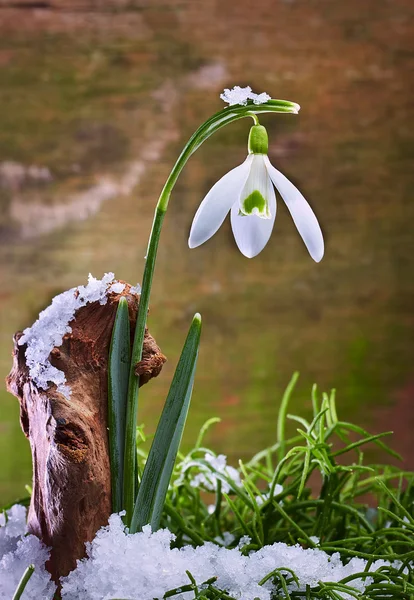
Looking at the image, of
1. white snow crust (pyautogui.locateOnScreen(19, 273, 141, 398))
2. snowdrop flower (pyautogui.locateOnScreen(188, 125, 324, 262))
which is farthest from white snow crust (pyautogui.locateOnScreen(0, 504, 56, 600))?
snowdrop flower (pyautogui.locateOnScreen(188, 125, 324, 262))

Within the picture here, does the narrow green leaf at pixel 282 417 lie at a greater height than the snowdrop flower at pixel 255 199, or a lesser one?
lesser

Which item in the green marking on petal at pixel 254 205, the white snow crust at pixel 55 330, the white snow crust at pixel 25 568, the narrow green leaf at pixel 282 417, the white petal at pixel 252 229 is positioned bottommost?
the white snow crust at pixel 25 568

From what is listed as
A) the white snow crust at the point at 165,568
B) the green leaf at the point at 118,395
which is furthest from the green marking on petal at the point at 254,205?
the white snow crust at the point at 165,568

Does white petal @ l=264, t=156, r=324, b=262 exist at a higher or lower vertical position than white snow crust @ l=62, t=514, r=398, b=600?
higher

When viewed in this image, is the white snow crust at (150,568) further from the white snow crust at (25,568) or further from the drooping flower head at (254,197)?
the drooping flower head at (254,197)

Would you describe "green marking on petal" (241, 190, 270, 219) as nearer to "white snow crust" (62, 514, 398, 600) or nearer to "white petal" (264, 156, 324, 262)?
"white petal" (264, 156, 324, 262)

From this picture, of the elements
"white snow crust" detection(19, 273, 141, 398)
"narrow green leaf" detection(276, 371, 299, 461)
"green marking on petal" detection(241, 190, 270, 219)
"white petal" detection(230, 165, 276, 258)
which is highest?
"green marking on petal" detection(241, 190, 270, 219)
